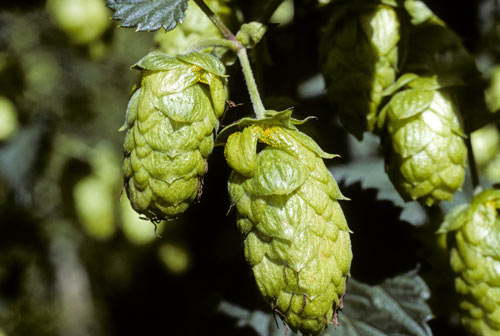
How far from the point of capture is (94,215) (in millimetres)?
2102

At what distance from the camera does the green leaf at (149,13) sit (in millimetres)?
878

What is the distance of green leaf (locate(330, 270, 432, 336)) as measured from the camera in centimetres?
111

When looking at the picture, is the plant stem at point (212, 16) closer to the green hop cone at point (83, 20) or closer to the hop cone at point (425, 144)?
the hop cone at point (425, 144)

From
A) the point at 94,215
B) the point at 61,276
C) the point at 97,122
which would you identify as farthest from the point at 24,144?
the point at 61,276

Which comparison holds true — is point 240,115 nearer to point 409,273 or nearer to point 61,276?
point 409,273

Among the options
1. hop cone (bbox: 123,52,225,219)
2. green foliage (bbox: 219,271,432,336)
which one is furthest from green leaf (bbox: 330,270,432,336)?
hop cone (bbox: 123,52,225,219)

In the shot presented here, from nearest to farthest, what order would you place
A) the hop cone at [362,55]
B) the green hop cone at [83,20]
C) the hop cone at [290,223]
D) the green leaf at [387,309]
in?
the hop cone at [290,223], the hop cone at [362,55], the green leaf at [387,309], the green hop cone at [83,20]

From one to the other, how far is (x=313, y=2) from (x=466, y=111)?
16.4 inches

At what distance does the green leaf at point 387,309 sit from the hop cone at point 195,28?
2.05ft

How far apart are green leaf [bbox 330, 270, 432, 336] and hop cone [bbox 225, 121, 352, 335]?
0.37 m

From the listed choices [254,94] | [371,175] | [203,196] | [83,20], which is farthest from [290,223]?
[83,20]

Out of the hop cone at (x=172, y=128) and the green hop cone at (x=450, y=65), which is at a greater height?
the hop cone at (x=172, y=128)

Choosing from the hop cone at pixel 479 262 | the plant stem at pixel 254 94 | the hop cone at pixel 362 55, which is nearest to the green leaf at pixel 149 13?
the plant stem at pixel 254 94

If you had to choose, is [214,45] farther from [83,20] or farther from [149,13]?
[83,20]
